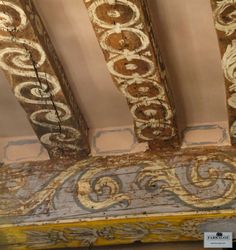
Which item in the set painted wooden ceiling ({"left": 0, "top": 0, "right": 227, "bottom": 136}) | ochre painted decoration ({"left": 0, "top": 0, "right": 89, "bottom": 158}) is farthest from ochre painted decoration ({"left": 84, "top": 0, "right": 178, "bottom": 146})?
ochre painted decoration ({"left": 0, "top": 0, "right": 89, "bottom": 158})

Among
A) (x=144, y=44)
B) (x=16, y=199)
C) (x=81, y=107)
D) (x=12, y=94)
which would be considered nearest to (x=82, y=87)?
(x=81, y=107)

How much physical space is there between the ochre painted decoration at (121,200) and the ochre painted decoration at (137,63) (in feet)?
0.68

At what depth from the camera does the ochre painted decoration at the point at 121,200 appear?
8.71ft

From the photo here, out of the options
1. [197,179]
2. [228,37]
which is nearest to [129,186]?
[197,179]

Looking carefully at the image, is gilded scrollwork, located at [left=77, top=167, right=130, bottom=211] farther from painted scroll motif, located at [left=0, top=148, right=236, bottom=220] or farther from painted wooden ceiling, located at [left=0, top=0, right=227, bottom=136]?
painted wooden ceiling, located at [left=0, top=0, right=227, bottom=136]

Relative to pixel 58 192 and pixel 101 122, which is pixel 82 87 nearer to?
pixel 101 122

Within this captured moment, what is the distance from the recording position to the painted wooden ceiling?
235cm

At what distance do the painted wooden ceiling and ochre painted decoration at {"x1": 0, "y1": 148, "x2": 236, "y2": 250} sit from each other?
27cm

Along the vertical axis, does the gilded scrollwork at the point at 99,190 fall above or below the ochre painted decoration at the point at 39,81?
below

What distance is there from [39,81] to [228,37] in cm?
100

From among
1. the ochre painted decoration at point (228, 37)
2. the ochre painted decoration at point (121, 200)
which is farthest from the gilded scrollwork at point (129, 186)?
the ochre painted decoration at point (228, 37)

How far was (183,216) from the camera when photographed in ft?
8.56

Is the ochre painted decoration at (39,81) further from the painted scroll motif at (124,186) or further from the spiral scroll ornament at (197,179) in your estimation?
the spiral scroll ornament at (197,179)

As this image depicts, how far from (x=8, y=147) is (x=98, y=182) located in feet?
2.26
